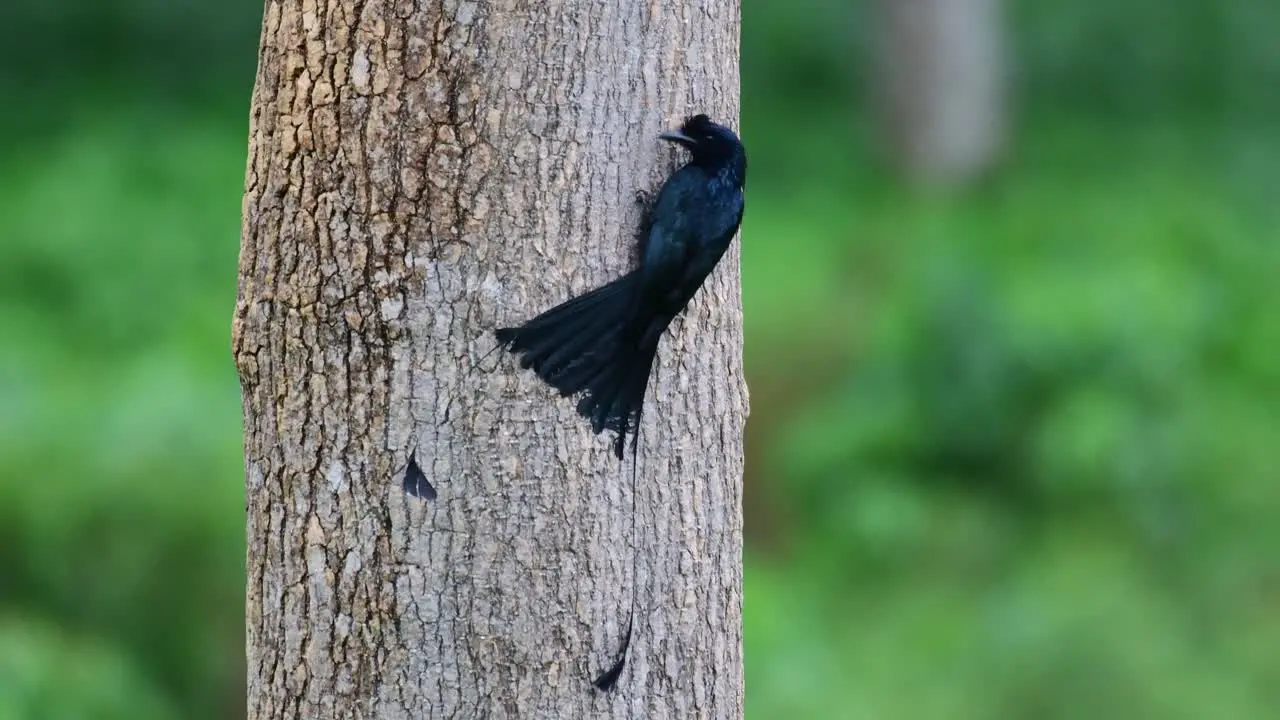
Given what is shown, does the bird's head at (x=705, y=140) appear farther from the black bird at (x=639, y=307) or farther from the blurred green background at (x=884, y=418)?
the blurred green background at (x=884, y=418)

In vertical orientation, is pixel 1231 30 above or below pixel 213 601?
above

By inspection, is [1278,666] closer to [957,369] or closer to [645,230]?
[957,369]

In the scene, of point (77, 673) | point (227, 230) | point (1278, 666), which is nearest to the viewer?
point (77, 673)

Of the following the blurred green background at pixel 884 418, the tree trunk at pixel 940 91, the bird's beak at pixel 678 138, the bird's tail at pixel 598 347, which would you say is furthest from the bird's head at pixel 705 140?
the tree trunk at pixel 940 91

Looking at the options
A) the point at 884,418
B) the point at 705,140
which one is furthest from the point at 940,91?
the point at 705,140

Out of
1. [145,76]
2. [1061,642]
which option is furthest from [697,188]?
[145,76]

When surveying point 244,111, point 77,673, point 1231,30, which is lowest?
point 77,673
